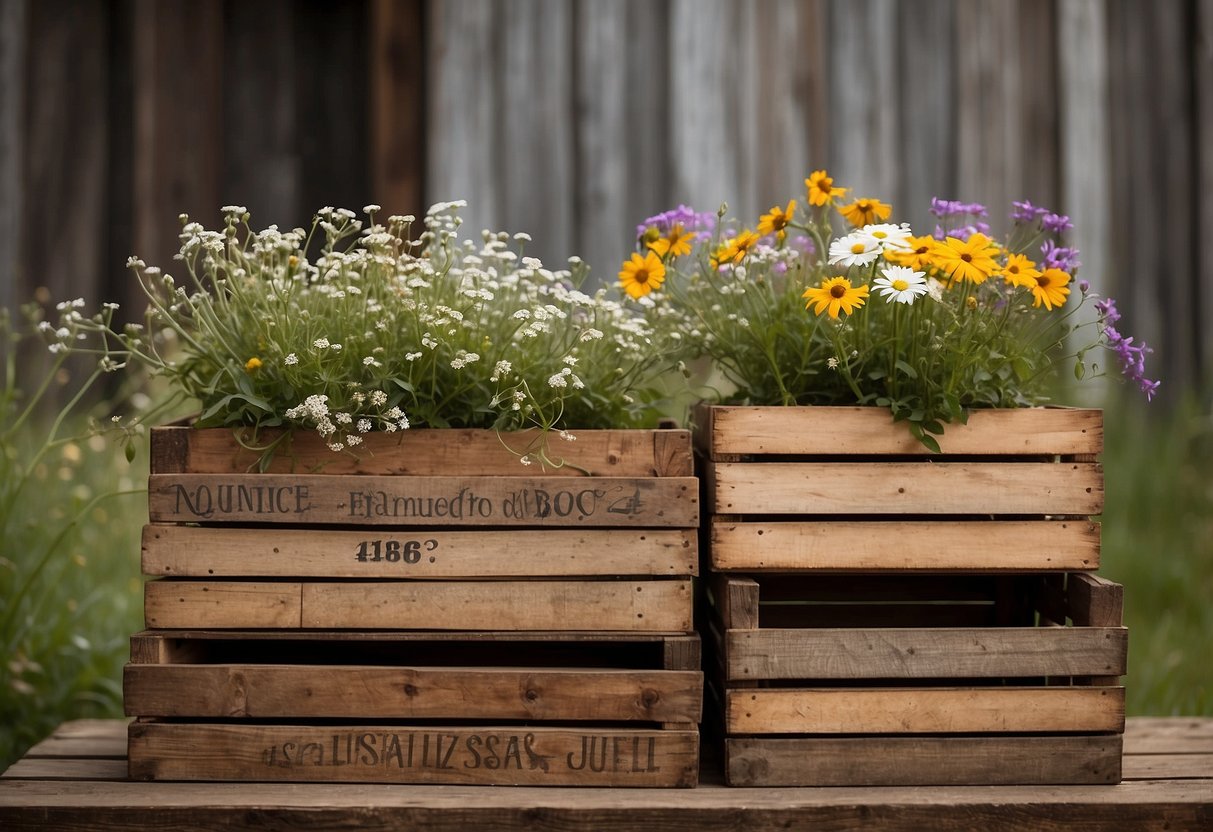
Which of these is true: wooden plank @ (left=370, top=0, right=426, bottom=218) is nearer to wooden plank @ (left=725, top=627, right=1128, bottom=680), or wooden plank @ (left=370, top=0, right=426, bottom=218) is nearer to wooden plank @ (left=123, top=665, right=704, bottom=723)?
wooden plank @ (left=123, top=665, right=704, bottom=723)

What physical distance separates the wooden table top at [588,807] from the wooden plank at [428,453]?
50 centimetres

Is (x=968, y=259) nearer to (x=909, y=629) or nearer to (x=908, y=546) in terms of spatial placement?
(x=908, y=546)

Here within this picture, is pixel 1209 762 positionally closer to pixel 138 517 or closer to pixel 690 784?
pixel 690 784

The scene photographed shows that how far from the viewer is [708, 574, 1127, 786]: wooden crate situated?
179 centimetres

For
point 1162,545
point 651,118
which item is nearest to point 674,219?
point 651,118

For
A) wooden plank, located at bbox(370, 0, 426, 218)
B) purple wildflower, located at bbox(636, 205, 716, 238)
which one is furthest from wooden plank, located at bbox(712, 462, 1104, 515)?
wooden plank, located at bbox(370, 0, 426, 218)

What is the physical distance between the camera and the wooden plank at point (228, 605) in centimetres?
179

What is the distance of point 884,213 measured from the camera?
1.94 m

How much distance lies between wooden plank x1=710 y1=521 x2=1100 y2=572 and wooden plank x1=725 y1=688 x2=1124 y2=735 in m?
0.20

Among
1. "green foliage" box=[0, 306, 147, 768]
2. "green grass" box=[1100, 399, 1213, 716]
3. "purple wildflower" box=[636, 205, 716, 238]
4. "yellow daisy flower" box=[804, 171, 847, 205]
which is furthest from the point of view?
"green grass" box=[1100, 399, 1213, 716]

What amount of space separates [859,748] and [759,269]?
2.74ft

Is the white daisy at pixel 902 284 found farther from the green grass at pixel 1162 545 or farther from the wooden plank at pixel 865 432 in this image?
the green grass at pixel 1162 545

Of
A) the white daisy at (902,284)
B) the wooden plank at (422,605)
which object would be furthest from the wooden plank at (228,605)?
the white daisy at (902,284)

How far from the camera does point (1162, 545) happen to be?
152 inches
